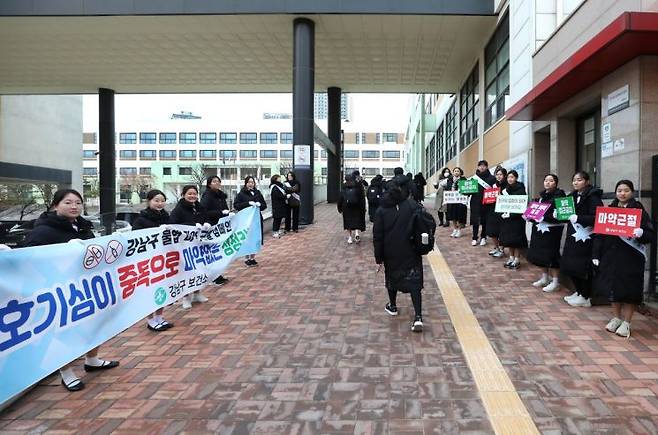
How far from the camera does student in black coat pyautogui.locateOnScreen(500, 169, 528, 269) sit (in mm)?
8109

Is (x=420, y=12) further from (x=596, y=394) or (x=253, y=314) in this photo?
(x=596, y=394)

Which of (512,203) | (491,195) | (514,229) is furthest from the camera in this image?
(491,195)

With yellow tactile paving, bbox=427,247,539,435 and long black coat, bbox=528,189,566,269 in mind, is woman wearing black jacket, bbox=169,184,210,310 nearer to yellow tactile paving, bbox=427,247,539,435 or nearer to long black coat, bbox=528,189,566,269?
yellow tactile paving, bbox=427,247,539,435

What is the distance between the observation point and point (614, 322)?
16.8ft

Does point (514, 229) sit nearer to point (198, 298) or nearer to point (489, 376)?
point (489, 376)

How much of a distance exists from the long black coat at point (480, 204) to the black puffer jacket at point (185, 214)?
5.77 metres

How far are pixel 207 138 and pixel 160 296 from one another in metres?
106

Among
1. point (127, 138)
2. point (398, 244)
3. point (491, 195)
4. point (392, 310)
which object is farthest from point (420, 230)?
point (127, 138)

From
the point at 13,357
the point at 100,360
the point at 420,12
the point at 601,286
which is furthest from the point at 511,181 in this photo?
the point at 420,12

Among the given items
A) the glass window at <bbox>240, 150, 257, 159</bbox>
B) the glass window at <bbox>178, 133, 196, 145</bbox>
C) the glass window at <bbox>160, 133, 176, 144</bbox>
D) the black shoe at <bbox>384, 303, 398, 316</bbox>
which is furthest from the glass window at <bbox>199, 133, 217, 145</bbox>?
the black shoe at <bbox>384, 303, 398, 316</bbox>

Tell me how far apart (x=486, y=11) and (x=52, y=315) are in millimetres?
15169

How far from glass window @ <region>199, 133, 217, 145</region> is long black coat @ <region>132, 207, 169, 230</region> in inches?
4093

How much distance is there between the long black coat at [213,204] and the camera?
7586mm

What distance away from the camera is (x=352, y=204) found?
1095 cm
